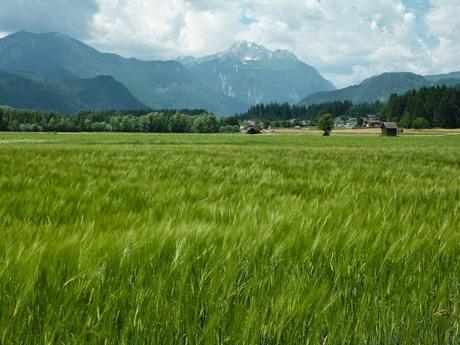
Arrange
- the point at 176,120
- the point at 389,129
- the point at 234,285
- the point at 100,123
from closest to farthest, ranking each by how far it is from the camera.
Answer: the point at 234,285 → the point at 389,129 → the point at 100,123 → the point at 176,120

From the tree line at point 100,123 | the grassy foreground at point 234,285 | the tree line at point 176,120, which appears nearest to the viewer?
the grassy foreground at point 234,285

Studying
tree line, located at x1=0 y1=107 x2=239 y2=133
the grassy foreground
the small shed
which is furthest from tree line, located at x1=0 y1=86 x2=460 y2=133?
the grassy foreground

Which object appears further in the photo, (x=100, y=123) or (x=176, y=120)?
(x=176, y=120)

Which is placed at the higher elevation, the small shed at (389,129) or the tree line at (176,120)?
the tree line at (176,120)

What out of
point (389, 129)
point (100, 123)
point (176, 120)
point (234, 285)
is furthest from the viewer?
point (176, 120)

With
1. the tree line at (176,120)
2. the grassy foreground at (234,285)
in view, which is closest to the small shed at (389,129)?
the tree line at (176,120)

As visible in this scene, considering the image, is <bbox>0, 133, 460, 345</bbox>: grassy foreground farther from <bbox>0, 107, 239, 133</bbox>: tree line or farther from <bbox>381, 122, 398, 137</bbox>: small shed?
<bbox>0, 107, 239, 133</bbox>: tree line

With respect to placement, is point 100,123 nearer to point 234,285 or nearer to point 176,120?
point 176,120

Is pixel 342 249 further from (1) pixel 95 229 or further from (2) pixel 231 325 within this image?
(1) pixel 95 229

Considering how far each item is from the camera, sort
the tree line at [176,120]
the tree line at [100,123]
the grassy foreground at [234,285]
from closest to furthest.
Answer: the grassy foreground at [234,285]
the tree line at [176,120]
the tree line at [100,123]

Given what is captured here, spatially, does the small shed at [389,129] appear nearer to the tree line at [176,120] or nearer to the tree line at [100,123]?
the tree line at [176,120]

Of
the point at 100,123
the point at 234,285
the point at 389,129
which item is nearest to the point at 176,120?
the point at 100,123

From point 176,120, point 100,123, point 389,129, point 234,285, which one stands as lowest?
point 389,129

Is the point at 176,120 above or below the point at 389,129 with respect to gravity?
above
